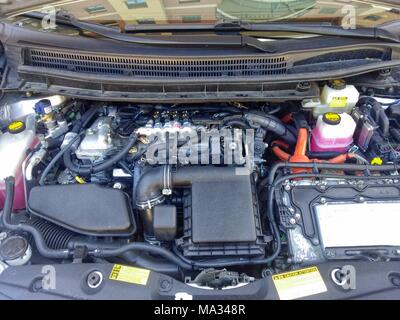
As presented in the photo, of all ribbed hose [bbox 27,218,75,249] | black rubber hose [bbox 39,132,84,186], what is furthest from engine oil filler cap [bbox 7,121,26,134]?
ribbed hose [bbox 27,218,75,249]

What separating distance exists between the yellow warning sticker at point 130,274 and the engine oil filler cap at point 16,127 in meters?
0.87

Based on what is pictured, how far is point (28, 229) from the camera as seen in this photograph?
1.44 m

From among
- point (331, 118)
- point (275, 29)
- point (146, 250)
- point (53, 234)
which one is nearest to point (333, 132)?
point (331, 118)

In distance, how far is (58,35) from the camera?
164cm

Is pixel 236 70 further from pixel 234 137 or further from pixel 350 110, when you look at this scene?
pixel 350 110

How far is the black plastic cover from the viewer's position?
1456 mm

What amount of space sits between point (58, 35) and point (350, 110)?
1.51 metres

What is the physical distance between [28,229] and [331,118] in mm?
1457

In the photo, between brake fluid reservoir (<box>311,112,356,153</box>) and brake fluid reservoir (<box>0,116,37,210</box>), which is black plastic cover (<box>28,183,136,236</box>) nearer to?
brake fluid reservoir (<box>0,116,37,210</box>)

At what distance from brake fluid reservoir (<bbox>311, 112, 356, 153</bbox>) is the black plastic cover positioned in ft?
3.23

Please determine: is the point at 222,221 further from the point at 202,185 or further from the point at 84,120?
the point at 84,120

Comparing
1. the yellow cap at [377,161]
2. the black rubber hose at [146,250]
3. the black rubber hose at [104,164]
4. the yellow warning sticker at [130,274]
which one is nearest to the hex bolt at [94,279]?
the yellow warning sticker at [130,274]
